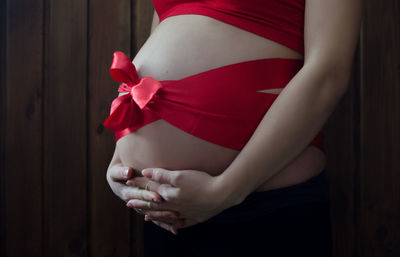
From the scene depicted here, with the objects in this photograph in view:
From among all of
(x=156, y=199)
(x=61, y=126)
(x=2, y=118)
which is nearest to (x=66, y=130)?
(x=61, y=126)

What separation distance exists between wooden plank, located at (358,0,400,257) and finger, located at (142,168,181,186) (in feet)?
2.69

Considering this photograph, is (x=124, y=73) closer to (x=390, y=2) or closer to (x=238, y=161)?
(x=238, y=161)

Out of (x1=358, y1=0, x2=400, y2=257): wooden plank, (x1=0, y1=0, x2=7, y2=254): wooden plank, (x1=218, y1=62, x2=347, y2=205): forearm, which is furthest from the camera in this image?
(x1=0, y1=0, x2=7, y2=254): wooden plank

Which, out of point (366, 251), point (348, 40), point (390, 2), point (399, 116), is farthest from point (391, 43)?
point (366, 251)

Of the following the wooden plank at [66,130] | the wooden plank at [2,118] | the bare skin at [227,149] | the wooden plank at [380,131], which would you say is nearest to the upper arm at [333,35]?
the bare skin at [227,149]

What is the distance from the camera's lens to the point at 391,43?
1048 millimetres

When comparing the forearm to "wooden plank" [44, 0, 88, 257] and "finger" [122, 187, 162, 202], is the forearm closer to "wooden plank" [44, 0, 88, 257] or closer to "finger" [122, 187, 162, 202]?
"finger" [122, 187, 162, 202]

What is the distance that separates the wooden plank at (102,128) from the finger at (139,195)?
0.56m

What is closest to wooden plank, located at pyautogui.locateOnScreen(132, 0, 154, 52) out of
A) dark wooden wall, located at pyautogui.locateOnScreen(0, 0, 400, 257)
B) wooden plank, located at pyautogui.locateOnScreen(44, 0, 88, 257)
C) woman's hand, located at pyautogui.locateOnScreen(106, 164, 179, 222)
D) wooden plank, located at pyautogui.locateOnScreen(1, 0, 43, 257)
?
dark wooden wall, located at pyautogui.locateOnScreen(0, 0, 400, 257)

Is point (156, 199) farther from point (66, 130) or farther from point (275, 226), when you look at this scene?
point (66, 130)

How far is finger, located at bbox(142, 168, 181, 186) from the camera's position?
1.78 feet

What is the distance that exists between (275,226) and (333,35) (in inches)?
15.8

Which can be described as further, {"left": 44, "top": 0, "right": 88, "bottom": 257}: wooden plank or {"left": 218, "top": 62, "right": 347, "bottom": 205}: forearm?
{"left": 44, "top": 0, "right": 88, "bottom": 257}: wooden plank

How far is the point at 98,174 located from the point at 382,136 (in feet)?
3.67
